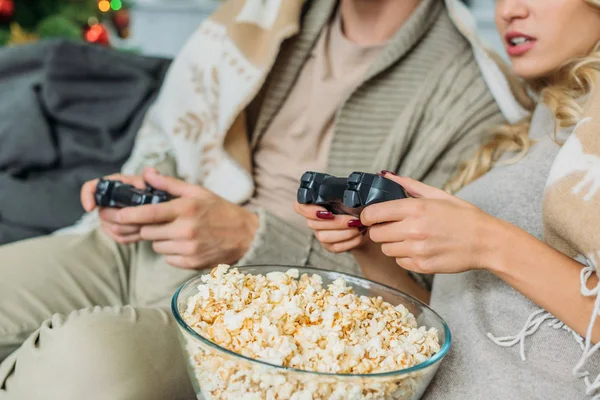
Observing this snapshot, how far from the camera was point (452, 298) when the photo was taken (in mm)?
860

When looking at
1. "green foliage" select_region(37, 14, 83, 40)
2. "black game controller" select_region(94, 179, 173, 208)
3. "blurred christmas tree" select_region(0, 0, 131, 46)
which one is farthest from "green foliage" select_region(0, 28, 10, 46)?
"black game controller" select_region(94, 179, 173, 208)

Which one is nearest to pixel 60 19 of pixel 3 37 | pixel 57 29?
pixel 57 29

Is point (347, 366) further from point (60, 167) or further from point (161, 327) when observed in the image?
point (60, 167)

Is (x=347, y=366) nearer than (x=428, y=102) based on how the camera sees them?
Yes

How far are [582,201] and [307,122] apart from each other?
667 millimetres

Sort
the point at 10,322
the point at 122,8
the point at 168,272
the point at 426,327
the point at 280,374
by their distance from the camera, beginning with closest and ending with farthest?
the point at 280,374, the point at 426,327, the point at 10,322, the point at 168,272, the point at 122,8

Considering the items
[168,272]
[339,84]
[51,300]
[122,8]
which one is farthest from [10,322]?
[122,8]

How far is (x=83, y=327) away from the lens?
2.58 ft

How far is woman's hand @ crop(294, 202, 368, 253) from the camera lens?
0.80 m

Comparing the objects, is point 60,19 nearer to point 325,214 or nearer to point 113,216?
point 113,216

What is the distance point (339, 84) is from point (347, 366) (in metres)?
0.75

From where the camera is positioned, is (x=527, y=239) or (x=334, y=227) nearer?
(x=527, y=239)

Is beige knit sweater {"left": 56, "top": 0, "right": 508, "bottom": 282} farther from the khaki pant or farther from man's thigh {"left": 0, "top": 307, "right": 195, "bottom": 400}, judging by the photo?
man's thigh {"left": 0, "top": 307, "right": 195, "bottom": 400}

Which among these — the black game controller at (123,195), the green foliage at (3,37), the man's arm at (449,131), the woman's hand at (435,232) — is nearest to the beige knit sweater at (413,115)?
the man's arm at (449,131)
